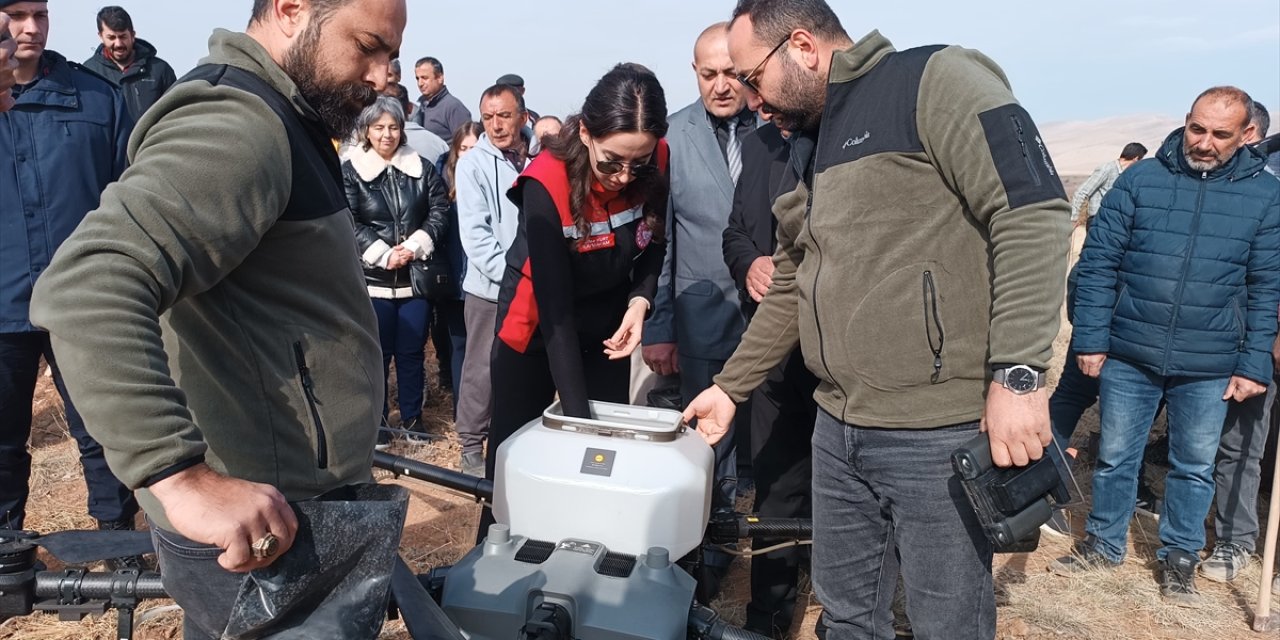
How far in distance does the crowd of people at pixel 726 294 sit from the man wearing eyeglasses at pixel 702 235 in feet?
0.05

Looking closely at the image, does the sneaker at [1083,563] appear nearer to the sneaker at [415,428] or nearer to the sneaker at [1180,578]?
the sneaker at [1180,578]

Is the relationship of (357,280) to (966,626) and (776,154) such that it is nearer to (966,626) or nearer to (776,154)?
(966,626)

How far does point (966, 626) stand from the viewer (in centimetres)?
197

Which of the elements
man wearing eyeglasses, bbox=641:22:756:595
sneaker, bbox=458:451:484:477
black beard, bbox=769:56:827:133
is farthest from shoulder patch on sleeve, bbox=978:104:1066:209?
sneaker, bbox=458:451:484:477

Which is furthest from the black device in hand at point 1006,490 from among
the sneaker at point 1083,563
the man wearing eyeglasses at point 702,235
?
the sneaker at point 1083,563

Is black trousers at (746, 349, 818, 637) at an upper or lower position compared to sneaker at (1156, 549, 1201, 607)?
upper

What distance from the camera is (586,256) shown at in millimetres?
2816

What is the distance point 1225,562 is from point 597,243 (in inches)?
138

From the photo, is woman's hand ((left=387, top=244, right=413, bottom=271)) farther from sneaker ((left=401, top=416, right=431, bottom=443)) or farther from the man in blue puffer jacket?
the man in blue puffer jacket

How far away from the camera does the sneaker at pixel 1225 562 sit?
401cm

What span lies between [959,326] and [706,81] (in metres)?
2.19

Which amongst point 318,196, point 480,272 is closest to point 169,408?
point 318,196

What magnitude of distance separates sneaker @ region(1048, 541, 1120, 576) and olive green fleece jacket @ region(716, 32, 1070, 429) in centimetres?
264

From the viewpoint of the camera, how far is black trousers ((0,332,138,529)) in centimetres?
322
